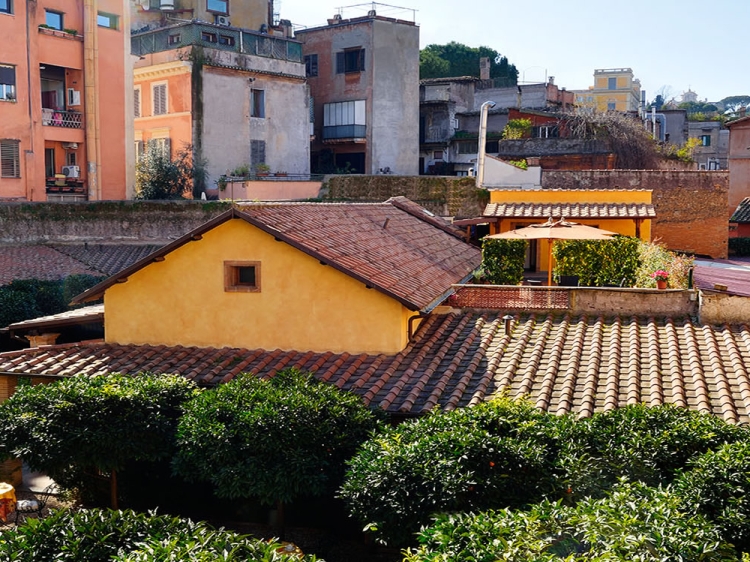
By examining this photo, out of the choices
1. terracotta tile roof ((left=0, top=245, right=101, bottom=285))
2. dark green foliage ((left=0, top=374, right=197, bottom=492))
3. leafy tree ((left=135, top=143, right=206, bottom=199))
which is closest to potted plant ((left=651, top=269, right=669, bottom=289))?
dark green foliage ((left=0, top=374, right=197, bottom=492))

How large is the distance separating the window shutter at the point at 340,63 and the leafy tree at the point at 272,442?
117ft

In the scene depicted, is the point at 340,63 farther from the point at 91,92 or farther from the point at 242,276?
the point at 242,276

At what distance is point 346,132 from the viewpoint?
151 feet

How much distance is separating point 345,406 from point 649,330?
20.1 feet

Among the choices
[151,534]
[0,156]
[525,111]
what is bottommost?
[151,534]

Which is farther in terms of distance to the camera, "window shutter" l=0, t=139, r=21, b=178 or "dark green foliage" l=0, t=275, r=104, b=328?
"window shutter" l=0, t=139, r=21, b=178

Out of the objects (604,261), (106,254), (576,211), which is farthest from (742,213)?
(106,254)

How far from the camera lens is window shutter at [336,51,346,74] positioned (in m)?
46.1

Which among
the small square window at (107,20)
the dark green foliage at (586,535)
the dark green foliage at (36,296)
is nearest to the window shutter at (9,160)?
the small square window at (107,20)

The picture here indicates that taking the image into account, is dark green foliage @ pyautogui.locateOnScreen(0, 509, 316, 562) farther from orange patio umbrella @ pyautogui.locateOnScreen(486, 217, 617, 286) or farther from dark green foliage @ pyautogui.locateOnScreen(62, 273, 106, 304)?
dark green foliage @ pyautogui.locateOnScreen(62, 273, 106, 304)

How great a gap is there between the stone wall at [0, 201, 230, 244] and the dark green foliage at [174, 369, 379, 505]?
68.9 ft

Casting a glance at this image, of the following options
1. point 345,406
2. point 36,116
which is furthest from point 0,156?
point 345,406

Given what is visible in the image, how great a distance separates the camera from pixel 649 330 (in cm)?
1591

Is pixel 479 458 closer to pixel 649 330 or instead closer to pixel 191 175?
pixel 649 330
